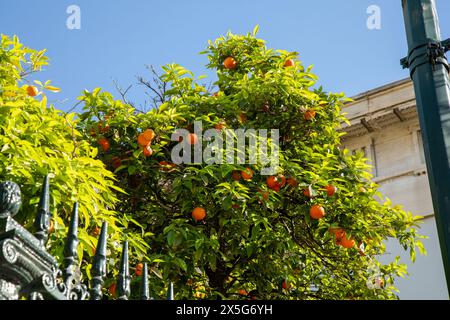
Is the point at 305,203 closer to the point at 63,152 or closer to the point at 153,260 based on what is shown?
the point at 153,260

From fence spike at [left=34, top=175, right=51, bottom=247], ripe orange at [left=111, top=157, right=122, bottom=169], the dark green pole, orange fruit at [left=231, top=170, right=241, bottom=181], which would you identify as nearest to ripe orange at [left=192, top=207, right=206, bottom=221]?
orange fruit at [left=231, top=170, right=241, bottom=181]

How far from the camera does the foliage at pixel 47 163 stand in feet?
18.1

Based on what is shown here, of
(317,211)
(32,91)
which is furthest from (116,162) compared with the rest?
(317,211)

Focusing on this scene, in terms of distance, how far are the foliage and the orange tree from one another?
1.14 meters

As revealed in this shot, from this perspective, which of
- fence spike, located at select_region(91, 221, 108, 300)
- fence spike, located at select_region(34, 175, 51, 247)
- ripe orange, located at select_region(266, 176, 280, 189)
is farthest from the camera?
ripe orange, located at select_region(266, 176, 280, 189)

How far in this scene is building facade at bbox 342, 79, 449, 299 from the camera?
1922cm

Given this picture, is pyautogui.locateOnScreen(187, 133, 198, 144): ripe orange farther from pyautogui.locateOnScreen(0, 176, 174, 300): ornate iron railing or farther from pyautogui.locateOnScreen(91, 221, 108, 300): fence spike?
pyautogui.locateOnScreen(0, 176, 174, 300): ornate iron railing

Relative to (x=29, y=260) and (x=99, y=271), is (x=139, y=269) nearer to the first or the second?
Answer: (x=99, y=271)

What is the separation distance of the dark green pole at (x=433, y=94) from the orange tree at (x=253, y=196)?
3284 millimetres

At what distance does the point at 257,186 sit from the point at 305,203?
0.63 meters

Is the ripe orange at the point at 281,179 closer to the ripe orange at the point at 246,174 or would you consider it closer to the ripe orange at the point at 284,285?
the ripe orange at the point at 246,174

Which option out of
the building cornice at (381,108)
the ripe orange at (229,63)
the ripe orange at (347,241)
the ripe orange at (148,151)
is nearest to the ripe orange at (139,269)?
the ripe orange at (148,151)

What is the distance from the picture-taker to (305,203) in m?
8.46
